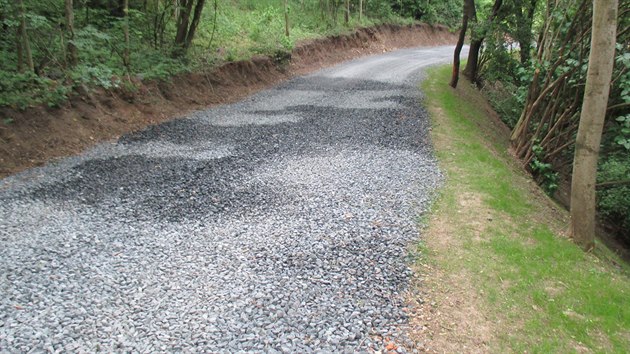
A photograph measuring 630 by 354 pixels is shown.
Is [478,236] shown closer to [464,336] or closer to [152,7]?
[464,336]

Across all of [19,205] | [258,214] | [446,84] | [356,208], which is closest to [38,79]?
[19,205]

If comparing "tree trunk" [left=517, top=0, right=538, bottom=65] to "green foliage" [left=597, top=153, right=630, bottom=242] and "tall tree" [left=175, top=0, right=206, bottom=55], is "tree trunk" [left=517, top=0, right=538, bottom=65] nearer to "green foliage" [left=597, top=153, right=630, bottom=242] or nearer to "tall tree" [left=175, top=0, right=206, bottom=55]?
"green foliage" [left=597, top=153, right=630, bottom=242]

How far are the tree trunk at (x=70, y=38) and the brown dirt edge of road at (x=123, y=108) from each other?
2.90 feet

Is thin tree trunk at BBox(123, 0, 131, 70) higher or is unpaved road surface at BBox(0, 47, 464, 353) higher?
thin tree trunk at BBox(123, 0, 131, 70)

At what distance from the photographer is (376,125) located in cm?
1269

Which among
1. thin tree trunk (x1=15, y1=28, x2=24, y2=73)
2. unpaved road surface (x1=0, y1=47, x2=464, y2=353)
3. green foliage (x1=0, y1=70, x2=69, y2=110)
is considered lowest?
unpaved road surface (x1=0, y1=47, x2=464, y2=353)

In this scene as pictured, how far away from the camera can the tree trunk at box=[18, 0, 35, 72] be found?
9523mm

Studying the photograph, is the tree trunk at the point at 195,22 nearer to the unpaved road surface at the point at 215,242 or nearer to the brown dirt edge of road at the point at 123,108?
the brown dirt edge of road at the point at 123,108

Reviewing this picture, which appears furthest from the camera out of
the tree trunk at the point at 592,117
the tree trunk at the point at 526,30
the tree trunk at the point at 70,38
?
the tree trunk at the point at 526,30

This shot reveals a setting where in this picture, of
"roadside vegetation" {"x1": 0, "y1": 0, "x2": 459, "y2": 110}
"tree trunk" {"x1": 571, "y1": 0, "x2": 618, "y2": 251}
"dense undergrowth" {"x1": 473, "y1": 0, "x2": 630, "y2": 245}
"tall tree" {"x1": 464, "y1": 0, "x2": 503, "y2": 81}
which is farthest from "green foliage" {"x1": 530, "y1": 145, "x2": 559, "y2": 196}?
"roadside vegetation" {"x1": 0, "y1": 0, "x2": 459, "y2": 110}

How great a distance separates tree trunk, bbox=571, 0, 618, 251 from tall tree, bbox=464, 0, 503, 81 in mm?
12699

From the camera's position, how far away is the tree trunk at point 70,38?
10.6m

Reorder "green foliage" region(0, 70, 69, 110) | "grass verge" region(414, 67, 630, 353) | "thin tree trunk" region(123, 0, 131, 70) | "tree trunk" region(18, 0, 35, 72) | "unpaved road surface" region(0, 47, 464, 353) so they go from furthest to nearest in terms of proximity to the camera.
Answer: "thin tree trunk" region(123, 0, 131, 70), "tree trunk" region(18, 0, 35, 72), "green foliage" region(0, 70, 69, 110), "grass verge" region(414, 67, 630, 353), "unpaved road surface" region(0, 47, 464, 353)

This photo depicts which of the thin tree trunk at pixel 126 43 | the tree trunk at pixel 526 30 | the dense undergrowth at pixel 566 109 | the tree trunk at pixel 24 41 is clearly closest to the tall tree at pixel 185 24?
the thin tree trunk at pixel 126 43
